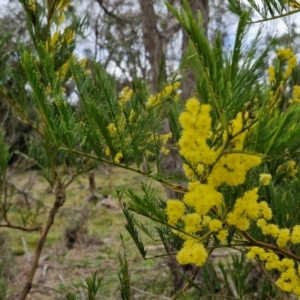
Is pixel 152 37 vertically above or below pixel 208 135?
above

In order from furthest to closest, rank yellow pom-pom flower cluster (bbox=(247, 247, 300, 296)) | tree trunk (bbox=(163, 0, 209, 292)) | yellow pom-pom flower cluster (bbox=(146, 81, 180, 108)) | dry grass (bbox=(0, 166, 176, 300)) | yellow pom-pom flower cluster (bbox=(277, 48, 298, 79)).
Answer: dry grass (bbox=(0, 166, 176, 300)) < tree trunk (bbox=(163, 0, 209, 292)) < yellow pom-pom flower cluster (bbox=(146, 81, 180, 108)) < yellow pom-pom flower cluster (bbox=(277, 48, 298, 79)) < yellow pom-pom flower cluster (bbox=(247, 247, 300, 296))

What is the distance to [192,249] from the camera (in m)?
0.67

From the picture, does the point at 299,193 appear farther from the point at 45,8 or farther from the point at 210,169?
the point at 45,8

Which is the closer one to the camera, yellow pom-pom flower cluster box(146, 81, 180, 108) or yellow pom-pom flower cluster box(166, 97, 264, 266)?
yellow pom-pom flower cluster box(166, 97, 264, 266)

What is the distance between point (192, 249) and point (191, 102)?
0.26m

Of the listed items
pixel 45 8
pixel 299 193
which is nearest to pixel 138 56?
pixel 45 8

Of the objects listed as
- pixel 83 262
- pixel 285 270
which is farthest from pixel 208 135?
pixel 83 262

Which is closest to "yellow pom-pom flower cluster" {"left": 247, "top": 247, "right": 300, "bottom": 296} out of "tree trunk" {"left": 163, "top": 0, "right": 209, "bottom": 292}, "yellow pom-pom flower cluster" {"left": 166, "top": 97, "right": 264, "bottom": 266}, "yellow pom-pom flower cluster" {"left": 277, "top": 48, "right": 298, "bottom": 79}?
"yellow pom-pom flower cluster" {"left": 166, "top": 97, "right": 264, "bottom": 266}

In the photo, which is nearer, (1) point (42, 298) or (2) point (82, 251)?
(1) point (42, 298)

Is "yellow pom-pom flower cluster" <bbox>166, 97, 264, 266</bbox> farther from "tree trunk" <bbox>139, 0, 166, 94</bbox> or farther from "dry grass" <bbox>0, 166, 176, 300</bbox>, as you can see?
"tree trunk" <bbox>139, 0, 166, 94</bbox>

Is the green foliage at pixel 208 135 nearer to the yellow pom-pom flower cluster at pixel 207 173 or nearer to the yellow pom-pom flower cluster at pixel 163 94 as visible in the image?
the yellow pom-pom flower cluster at pixel 207 173

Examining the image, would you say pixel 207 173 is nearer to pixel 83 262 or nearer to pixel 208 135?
pixel 208 135

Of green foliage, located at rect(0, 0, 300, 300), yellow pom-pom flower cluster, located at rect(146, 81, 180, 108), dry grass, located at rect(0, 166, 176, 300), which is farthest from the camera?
dry grass, located at rect(0, 166, 176, 300)

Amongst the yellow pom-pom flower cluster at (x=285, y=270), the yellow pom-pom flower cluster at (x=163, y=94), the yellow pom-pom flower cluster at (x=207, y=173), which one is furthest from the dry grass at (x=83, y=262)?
the yellow pom-pom flower cluster at (x=207, y=173)
